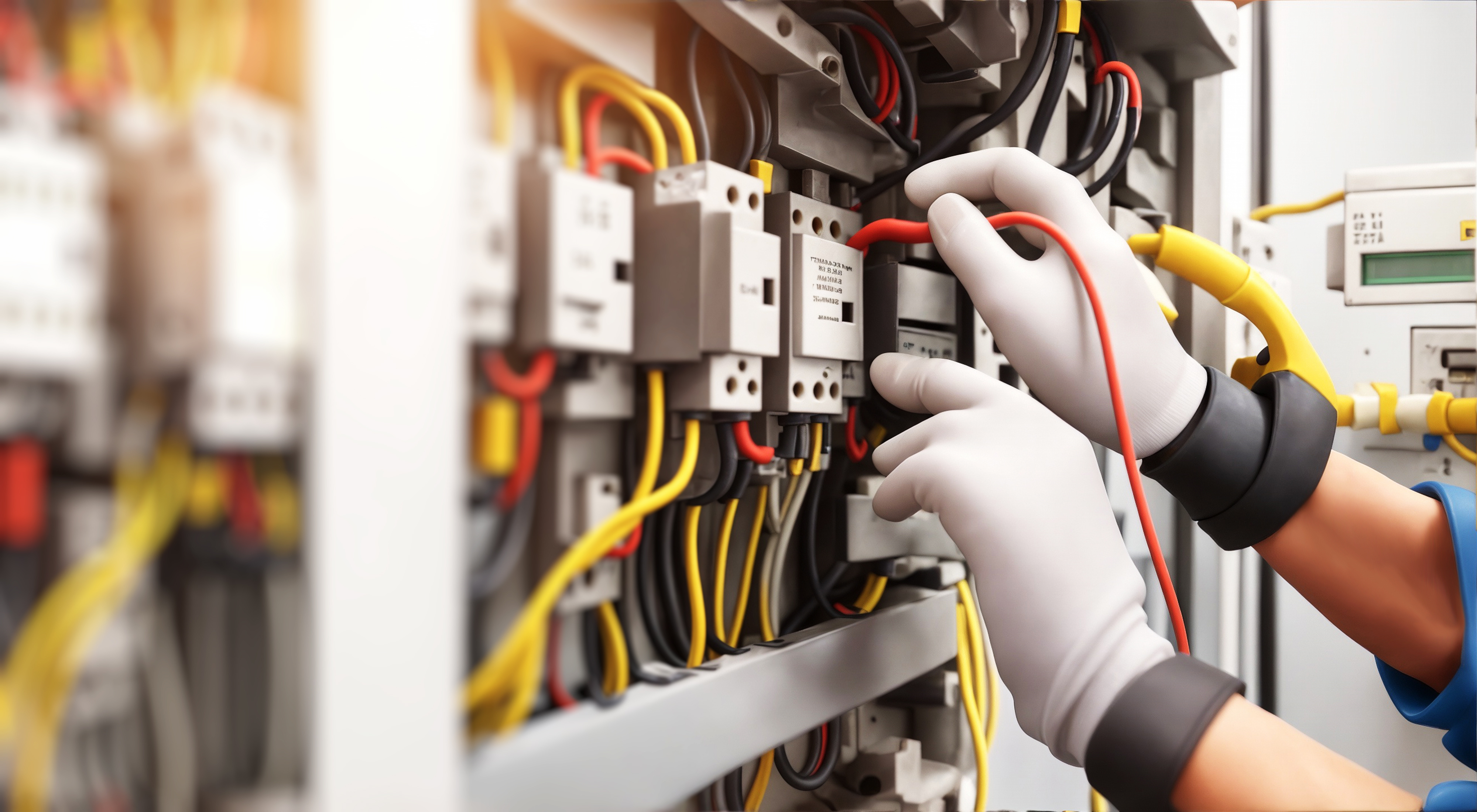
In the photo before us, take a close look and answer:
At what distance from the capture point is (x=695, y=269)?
0.60 meters

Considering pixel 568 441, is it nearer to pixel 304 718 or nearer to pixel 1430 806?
pixel 304 718

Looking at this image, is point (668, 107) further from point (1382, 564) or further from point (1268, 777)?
point (1382, 564)

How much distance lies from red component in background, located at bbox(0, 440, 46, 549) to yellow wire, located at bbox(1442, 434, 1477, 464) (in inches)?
74.5

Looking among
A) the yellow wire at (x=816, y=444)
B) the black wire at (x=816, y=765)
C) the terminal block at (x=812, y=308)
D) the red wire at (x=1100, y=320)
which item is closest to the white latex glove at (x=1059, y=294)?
the red wire at (x=1100, y=320)

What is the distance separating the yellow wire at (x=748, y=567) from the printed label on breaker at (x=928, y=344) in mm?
224

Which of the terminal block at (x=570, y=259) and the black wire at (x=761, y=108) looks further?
the black wire at (x=761, y=108)

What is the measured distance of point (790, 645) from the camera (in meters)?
0.71

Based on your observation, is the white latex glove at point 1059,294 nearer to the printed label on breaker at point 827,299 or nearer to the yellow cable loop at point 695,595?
the printed label on breaker at point 827,299

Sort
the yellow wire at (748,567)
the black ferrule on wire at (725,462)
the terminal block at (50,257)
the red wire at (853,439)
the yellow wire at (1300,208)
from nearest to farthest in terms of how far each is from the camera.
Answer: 1. the terminal block at (50,257)
2. the black ferrule on wire at (725,462)
3. the yellow wire at (748,567)
4. the red wire at (853,439)
5. the yellow wire at (1300,208)

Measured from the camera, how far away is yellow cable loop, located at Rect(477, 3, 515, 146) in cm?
49

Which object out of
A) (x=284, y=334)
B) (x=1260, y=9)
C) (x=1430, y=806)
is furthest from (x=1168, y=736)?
(x=1260, y=9)

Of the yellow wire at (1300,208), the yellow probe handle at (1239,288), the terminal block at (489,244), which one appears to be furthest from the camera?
the yellow wire at (1300,208)

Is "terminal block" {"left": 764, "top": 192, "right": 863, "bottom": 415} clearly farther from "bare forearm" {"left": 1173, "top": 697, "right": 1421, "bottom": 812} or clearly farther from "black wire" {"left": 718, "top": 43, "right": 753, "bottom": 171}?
"bare forearm" {"left": 1173, "top": 697, "right": 1421, "bottom": 812}

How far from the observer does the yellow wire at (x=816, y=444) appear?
78cm
